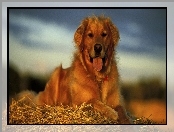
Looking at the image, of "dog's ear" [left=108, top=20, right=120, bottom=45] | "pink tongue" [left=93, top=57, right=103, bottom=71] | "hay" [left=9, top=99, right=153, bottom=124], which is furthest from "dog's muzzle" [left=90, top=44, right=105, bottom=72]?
"hay" [left=9, top=99, right=153, bottom=124]

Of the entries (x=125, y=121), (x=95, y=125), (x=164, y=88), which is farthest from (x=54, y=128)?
(x=164, y=88)

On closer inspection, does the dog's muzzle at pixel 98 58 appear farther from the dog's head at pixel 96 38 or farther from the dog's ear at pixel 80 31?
the dog's ear at pixel 80 31

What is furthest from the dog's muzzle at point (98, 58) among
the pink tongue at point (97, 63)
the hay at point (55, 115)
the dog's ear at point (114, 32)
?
the hay at point (55, 115)

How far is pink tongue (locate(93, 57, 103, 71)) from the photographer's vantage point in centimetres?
376

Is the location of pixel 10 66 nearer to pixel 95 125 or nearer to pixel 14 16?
pixel 14 16

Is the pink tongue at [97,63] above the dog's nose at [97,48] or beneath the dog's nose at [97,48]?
beneath

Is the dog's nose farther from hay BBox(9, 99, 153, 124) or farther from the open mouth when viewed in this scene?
hay BBox(9, 99, 153, 124)

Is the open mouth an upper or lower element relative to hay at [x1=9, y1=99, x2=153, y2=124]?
upper

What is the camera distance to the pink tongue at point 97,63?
3.76 m

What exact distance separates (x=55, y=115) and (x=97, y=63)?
0.56m

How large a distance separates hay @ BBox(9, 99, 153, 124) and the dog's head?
40 centimetres

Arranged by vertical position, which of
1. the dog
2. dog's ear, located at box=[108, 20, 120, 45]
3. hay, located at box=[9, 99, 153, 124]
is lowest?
hay, located at box=[9, 99, 153, 124]

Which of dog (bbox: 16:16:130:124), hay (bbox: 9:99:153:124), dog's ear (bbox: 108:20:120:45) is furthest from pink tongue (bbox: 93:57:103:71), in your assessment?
hay (bbox: 9:99:153:124)

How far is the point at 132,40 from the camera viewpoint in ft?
12.3
